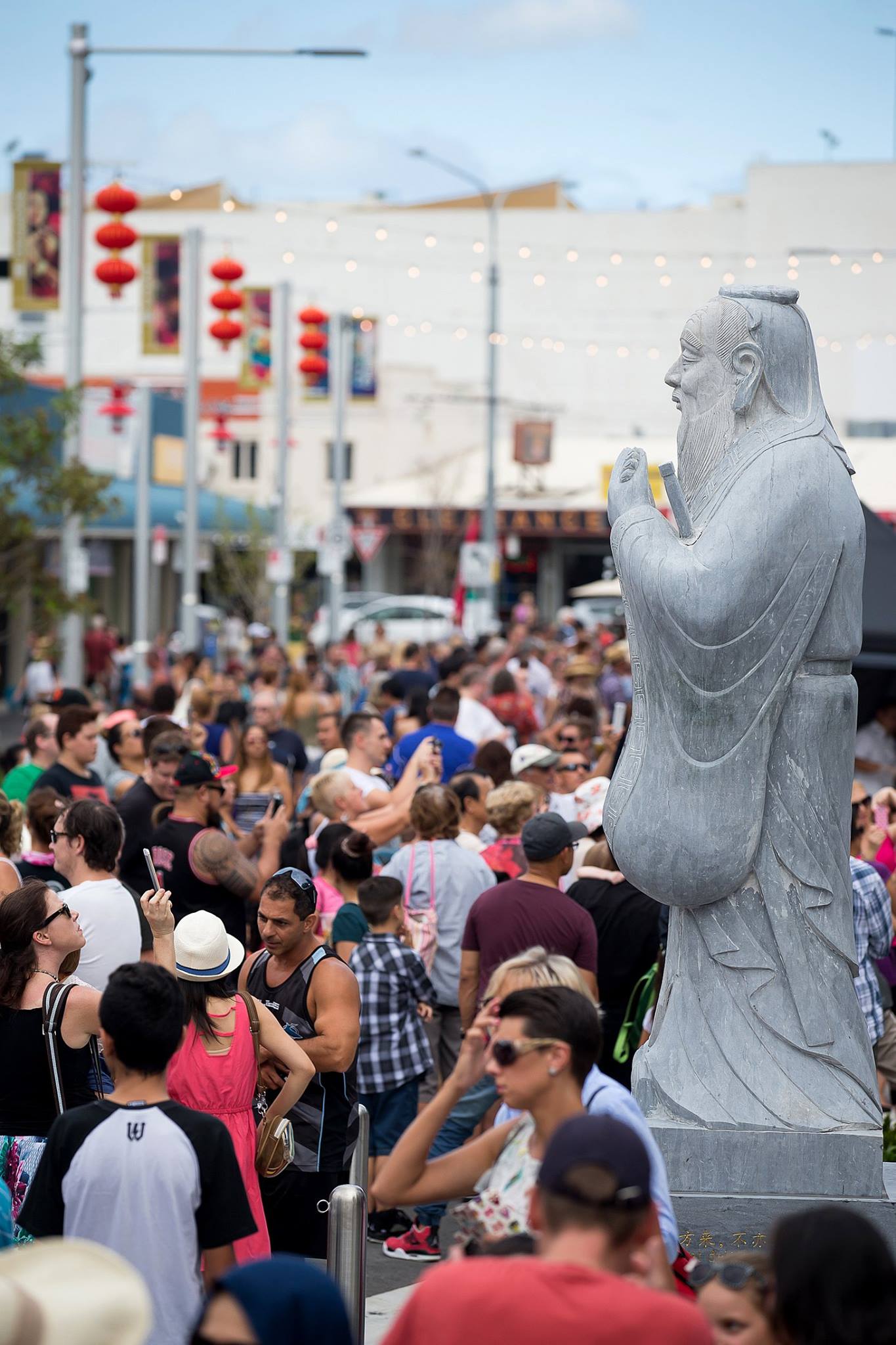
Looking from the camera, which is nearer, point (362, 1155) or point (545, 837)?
point (362, 1155)

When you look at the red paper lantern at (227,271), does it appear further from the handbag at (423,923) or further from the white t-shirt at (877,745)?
the handbag at (423,923)

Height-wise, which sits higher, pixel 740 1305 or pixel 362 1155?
pixel 740 1305

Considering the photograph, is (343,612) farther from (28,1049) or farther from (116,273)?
(28,1049)

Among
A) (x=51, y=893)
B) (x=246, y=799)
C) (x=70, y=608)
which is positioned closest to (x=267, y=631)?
(x=70, y=608)

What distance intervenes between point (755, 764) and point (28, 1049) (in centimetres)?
229

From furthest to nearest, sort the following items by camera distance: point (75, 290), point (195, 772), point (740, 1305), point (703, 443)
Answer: point (75, 290), point (195, 772), point (703, 443), point (740, 1305)

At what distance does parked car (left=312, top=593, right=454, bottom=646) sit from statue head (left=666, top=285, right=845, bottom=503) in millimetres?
35423

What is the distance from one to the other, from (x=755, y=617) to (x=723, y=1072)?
1.40m

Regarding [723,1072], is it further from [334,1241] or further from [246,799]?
[246,799]

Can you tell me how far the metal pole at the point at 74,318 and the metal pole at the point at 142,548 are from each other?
268cm

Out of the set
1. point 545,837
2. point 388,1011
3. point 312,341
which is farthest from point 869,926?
point 312,341

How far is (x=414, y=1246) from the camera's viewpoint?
23.2ft

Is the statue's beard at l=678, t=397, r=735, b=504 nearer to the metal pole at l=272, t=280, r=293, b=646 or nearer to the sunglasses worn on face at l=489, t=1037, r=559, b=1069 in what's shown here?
the sunglasses worn on face at l=489, t=1037, r=559, b=1069

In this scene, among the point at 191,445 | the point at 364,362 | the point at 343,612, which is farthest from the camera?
the point at 343,612
